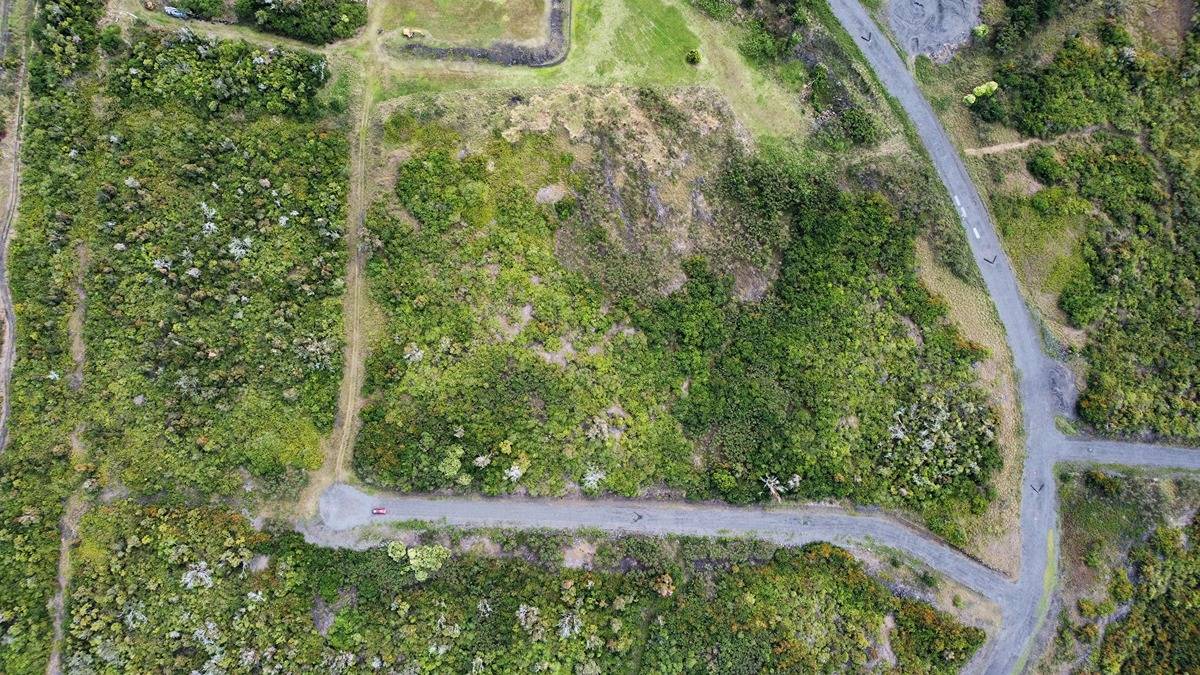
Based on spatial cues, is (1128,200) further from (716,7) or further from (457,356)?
(457,356)

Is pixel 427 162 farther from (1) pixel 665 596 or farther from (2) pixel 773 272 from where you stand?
(1) pixel 665 596

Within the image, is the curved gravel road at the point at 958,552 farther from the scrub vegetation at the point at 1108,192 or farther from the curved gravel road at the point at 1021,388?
the scrub vegetation at the point at 1108,192

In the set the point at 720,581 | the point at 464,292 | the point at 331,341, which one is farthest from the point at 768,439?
the point at 331,341

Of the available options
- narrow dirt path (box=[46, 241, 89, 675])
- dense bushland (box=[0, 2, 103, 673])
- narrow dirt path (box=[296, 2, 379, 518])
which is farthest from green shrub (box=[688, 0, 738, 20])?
narrow dirt path (box=[46, 241, 89, 675])

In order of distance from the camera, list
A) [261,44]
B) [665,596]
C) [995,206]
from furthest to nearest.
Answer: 1. [995,206]
2. [261,44]
3. [665,596]

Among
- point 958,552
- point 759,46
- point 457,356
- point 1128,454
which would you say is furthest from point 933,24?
point 457,356
